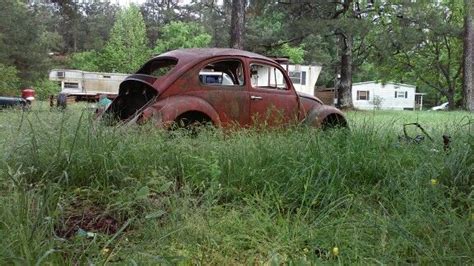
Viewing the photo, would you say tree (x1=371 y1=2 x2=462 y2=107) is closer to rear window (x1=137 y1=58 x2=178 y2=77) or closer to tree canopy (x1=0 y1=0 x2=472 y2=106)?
tree canopy (x1=0 y1=0 x2=472 y2=106)

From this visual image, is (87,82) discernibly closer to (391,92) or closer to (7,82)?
(7,82)

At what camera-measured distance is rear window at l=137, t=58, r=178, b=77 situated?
7.17 m

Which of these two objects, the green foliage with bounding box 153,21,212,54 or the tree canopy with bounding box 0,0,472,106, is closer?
the tree canopy with bounding box 0,0,472,106

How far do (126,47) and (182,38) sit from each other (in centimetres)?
617

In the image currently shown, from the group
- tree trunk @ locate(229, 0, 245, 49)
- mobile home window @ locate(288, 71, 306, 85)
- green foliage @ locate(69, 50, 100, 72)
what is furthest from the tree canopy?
mobile home window @ locate(288, 71, 306, 85)

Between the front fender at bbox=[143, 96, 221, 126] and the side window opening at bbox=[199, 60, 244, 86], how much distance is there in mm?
873

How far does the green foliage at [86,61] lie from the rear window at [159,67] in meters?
41.1

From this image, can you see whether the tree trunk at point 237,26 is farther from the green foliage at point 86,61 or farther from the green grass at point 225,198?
the green foliage at point 86,61

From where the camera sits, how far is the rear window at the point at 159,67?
7168 millimetres

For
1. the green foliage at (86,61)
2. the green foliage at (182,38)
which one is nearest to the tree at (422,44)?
the green foliage at (182,38)

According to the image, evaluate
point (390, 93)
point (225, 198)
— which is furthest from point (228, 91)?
point (390, 93)

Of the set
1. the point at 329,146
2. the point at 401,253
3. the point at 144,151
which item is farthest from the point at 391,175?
the point at 144,151

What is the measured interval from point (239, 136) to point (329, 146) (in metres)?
0.95

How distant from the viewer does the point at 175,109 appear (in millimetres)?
5891
